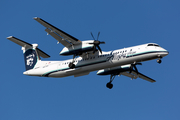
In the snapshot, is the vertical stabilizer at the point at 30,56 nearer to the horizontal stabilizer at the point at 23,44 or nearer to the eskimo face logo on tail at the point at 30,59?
the eskimo face logo on tail at the point at 30,59

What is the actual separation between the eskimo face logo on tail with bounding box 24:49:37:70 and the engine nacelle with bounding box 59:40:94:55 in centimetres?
428

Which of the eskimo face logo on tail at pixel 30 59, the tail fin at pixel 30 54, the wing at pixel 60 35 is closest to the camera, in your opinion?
the wing at pixel 60 35

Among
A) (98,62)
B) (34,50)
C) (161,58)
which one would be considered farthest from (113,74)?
(34,50)

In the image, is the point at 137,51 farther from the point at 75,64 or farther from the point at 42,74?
the point at 42,74

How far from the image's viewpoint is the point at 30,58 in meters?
27.7

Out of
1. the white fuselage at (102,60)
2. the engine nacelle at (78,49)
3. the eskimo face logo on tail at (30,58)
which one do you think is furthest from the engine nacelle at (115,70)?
the eskimo face logo on tail at (30,58)

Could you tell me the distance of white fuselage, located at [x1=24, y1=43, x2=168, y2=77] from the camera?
23.4 meters

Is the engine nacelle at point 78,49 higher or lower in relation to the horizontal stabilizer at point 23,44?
lower

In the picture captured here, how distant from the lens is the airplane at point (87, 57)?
23.4 metres

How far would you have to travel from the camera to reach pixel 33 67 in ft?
89.4

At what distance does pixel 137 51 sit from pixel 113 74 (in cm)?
497

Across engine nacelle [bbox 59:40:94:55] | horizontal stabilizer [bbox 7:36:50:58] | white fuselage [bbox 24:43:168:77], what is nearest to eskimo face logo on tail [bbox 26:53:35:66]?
horizontal stabilizer [bbox 7:36:50:58]

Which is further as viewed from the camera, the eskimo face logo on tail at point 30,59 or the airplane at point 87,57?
the eskimo face logo on tail at point 30,59

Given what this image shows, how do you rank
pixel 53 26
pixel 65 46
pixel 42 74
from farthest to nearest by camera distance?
pixel 42 74, pixel 65 46, pixel 53 26
